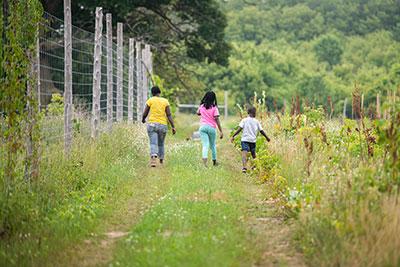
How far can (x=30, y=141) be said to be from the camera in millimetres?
9031

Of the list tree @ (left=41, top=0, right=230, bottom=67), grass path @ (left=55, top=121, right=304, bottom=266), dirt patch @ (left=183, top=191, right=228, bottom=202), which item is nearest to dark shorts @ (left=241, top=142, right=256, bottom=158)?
grass path @ (left=55, top=121, right=304, bottom=266)

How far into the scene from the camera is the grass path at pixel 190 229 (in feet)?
22.3

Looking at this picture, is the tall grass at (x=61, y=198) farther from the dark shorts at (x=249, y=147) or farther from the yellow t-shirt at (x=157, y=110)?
the dark shorts at (x=249, y=147)

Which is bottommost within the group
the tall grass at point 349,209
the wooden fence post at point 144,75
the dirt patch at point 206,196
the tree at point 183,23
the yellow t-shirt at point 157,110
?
the dirt patch at point 206,196

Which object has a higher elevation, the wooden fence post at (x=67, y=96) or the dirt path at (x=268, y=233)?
the wooden fence post at (x=67, y=96)

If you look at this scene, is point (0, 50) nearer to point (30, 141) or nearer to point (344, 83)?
point (30, 141)

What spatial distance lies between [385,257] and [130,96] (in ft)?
51.7

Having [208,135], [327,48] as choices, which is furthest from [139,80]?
[327,48]

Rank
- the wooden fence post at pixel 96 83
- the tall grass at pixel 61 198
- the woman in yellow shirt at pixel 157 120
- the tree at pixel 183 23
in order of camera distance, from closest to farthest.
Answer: the tall grass at pixel 61 198 → the wooden fence post at pixel 96 83 → the woman in yellow shirt at pixel 157 120 → the tree at pixel 183 23

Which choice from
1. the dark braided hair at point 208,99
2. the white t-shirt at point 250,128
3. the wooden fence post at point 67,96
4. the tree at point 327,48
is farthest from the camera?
the tree at point 327,48

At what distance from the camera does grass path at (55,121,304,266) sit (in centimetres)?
679

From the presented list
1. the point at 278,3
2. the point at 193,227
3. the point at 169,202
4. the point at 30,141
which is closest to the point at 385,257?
the point at 193,227

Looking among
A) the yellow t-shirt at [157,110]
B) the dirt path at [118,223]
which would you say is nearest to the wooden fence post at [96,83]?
the yellow t-shirt at [157,110]

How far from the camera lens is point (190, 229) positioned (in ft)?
25.9
